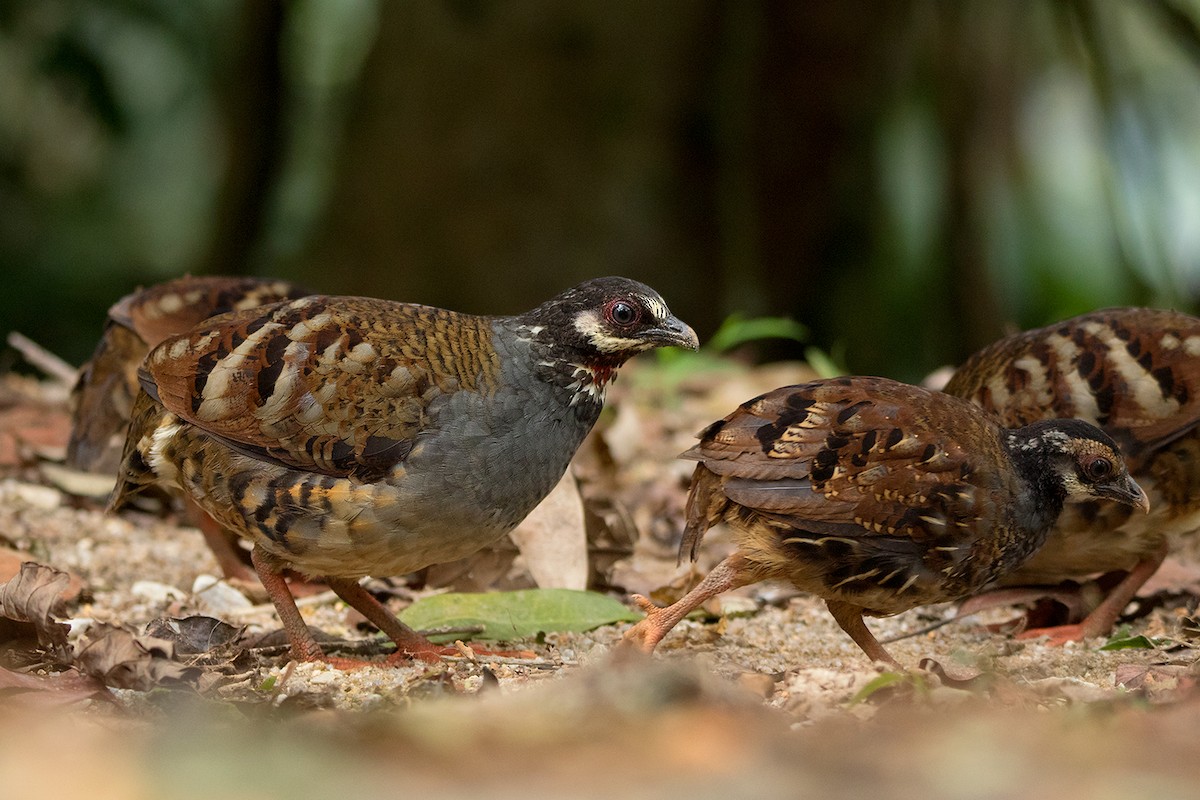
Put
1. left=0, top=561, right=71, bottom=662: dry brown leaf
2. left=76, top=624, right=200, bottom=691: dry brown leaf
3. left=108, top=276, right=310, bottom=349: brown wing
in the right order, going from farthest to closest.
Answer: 1. left=108, top=276, right=310, bottom=349: brown wing
2. left=0, top=561, right=71, bottom=662: dry brown leaf
3. left=76, top=624, right=200, bottom=691: dry brown leaf

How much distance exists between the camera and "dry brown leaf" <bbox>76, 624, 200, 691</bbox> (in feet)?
11.7

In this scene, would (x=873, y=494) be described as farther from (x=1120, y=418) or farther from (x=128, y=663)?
(x=128, y=663)

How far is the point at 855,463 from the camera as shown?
4090 mm

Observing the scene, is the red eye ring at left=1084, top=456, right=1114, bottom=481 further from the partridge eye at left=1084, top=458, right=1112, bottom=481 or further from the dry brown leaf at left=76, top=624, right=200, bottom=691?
the dry brown leaf at left=76, top=624, right=200, bottom=691

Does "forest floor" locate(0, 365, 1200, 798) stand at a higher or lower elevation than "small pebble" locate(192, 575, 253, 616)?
higher

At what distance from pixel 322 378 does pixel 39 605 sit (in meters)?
1.06

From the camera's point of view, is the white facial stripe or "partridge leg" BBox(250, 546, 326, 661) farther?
the white facial stripe

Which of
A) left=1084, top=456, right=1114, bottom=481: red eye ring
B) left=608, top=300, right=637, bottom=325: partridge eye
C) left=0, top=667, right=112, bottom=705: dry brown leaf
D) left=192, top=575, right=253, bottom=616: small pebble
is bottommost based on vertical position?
left=192, top=575, right=253, bottom=616: small pebble

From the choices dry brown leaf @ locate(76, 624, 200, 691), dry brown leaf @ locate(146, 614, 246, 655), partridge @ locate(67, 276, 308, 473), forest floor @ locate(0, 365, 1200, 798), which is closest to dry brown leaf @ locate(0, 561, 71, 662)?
forest floor @ locate(0, 365, 1200, 798)

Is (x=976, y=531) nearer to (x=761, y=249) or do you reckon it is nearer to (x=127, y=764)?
(x=127, y=764)

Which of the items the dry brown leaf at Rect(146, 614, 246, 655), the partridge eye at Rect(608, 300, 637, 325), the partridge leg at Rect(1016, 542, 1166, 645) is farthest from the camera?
the partridge leg at Rect(1016, 542, 1166, 645)

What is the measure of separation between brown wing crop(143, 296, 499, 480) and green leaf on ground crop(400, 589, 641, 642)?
0.73 metres

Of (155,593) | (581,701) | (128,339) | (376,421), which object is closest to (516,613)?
(376,421)

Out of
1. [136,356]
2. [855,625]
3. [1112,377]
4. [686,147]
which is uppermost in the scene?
[686,147]
